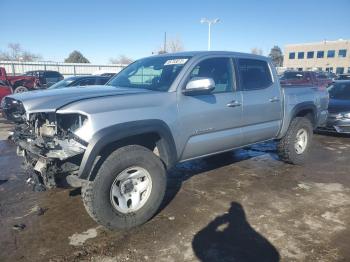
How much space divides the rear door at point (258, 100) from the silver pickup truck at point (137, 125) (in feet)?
0.07

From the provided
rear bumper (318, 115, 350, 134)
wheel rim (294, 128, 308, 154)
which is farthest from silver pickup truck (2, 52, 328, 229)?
rear bumper (318, 115, 350, 134)

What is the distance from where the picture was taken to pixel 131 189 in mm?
3617

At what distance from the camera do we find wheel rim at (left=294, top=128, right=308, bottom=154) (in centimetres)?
610

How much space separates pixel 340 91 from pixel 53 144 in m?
9.02

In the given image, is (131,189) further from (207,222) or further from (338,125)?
(338,125)

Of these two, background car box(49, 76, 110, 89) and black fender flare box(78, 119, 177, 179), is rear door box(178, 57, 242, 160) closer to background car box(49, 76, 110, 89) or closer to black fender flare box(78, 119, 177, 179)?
black fender flare box(78, 119, 177, 179)

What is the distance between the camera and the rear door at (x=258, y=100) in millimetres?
4773

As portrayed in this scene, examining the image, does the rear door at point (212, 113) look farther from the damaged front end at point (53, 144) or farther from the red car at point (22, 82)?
the red car at point (22, 82)

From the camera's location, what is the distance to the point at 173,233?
352cm

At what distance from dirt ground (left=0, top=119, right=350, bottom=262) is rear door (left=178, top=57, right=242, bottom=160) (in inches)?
29.5

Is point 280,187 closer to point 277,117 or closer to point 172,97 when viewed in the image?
point 277,117

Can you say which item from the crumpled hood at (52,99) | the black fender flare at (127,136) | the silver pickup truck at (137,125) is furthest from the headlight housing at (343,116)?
the crumpled hood at (52,99)

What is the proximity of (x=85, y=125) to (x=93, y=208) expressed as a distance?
2.78 feet

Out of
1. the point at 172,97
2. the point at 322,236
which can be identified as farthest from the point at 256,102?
the point at 322,236
